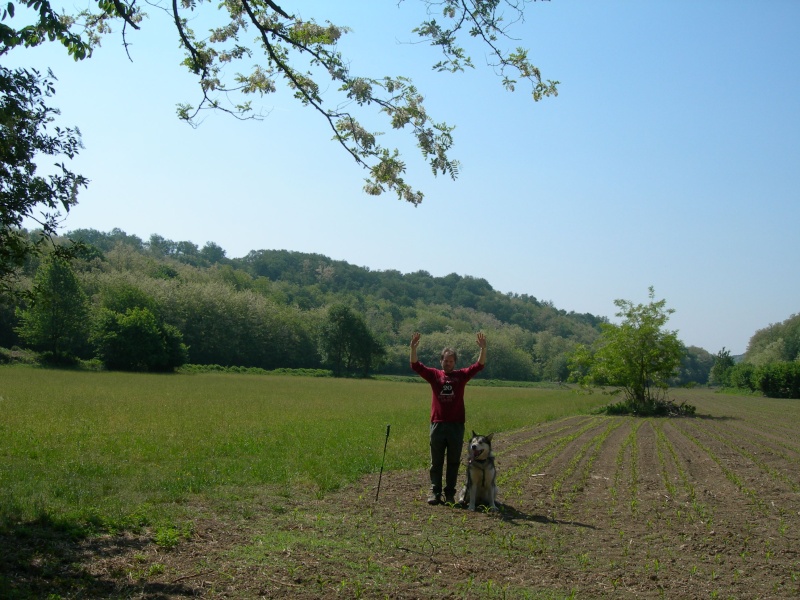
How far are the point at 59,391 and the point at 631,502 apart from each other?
28936mm

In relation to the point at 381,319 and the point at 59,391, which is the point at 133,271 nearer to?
the point at 381,319

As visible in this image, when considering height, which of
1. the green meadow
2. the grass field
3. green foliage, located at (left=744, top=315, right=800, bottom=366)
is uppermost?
green foliage, located at (left=744, top=315, right=800, bottom=366)

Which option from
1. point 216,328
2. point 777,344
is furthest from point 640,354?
point 777,344

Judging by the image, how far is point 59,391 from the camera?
31.5m

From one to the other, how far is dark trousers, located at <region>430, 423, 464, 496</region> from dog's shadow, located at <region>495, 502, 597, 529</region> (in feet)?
2.70

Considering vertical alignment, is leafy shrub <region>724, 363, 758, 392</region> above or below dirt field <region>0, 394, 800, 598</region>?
above

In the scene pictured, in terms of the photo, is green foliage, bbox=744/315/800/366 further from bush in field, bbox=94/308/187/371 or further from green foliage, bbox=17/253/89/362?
green foliage, bbox=17/253/89/362

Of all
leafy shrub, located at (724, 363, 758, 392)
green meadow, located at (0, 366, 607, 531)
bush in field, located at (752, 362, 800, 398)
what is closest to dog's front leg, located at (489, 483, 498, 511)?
green meadow, located at (0, 366, 607, 531)

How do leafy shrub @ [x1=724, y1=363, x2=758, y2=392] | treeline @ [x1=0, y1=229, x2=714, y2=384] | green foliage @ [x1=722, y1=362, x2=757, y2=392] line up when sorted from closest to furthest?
1. treeline @ [x1=0, y1=229, x2=714, y2=384]
2. green foliage @ [x1=722, y1=362, x2=757, y2=392]
3. leafy shrub @ [x1=724, y1=363, x2=758, y2=392]

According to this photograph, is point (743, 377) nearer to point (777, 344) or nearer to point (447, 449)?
point (777, 344)

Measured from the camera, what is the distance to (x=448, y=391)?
9773 mm

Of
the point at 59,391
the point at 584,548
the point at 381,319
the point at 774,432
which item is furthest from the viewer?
the point at 381,319

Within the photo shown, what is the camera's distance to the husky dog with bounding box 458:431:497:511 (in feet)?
30.9

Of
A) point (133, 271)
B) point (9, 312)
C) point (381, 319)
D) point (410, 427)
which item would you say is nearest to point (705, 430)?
point (410, 427)
